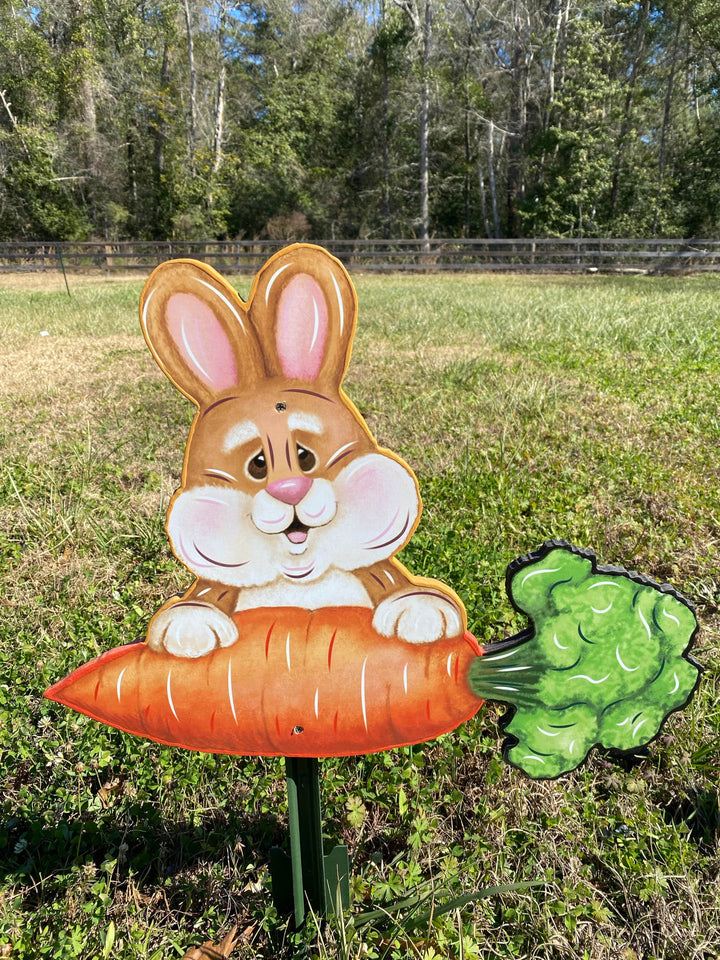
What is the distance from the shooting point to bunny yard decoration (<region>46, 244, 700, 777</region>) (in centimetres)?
124

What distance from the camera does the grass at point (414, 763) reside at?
144cm

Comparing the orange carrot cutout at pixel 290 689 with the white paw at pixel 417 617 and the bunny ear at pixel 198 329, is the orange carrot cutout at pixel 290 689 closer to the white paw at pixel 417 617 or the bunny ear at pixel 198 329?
the white paw at pixel 417 617

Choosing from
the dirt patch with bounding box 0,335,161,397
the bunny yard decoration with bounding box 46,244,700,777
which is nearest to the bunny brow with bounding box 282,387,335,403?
the bunny yard decoration with bounding box 46,244,700,777

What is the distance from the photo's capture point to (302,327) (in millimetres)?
1211

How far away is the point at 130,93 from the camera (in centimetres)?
2347

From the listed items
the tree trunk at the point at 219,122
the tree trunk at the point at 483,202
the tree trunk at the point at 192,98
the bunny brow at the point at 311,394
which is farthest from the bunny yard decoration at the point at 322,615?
the tree trunk at the point at 483,202

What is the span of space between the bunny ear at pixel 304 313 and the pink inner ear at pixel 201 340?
2.8 inches

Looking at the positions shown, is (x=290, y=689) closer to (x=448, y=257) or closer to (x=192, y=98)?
(x=448, y=257)

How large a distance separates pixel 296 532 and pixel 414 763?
929 millimetres

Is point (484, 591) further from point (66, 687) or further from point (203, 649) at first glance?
point (66, 687)

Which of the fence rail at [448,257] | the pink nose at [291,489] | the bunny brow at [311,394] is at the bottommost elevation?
the pink nose at [291,489]

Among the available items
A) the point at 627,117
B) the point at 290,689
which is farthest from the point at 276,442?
the point at 627,117

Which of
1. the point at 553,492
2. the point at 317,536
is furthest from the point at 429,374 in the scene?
the point at 317,536

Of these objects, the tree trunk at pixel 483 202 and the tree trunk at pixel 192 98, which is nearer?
the tree trunk at pixel 192 98
